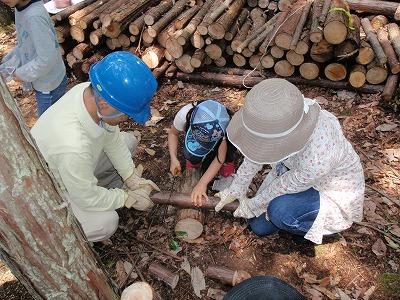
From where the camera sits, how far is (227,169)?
4055 millimetres

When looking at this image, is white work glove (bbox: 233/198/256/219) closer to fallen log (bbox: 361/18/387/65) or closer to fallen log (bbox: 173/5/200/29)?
fallen log (bbox: 361/18/387/65)

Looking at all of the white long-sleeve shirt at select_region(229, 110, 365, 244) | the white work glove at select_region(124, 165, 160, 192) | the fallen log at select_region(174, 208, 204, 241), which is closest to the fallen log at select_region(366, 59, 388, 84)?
the white long-sleeve shirt at select_region(229, 110, 365, 244)

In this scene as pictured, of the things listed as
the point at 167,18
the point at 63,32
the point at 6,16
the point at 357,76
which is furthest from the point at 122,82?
the point at 6,16

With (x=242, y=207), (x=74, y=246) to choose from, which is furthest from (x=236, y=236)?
(x=74, y=246)

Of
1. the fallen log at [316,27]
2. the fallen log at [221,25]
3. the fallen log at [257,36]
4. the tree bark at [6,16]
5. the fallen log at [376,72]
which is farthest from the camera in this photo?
the tree bark at [6,16]

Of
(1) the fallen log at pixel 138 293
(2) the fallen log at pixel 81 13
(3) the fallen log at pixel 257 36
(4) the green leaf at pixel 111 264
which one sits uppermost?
(2) the fallen log at pixel 81 13

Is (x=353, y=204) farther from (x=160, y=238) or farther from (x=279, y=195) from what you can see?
(x=160, y=238)

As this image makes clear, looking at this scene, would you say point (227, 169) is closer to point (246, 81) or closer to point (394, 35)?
point (246, 81)

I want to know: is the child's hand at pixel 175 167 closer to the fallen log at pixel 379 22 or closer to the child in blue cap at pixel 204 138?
the child in blue cap at pixel 204 138

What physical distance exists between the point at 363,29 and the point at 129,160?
4004 mm

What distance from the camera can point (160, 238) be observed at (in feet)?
12.0

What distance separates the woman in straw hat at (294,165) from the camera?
232 cm

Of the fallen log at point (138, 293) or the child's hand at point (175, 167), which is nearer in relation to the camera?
the fallen log at point (138, 293)

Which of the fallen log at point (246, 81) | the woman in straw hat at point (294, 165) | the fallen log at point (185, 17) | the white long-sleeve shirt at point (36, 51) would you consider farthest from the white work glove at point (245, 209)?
the fallen log at point (185, 17)
